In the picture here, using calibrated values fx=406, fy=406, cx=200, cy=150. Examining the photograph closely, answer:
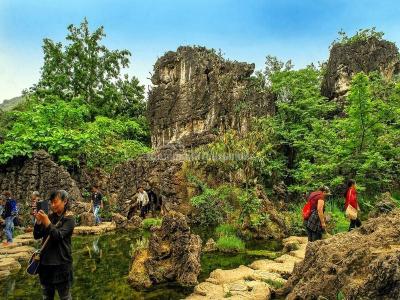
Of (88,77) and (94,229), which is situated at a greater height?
(88,77)

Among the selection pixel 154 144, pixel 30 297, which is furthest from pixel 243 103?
pixel 30 297

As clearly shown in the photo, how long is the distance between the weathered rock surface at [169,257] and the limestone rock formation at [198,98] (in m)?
17.5

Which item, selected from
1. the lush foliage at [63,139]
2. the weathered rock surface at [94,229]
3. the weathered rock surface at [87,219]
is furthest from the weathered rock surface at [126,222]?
the lush foliage at [63,139]

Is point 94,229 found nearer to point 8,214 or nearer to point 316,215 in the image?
point 8,214

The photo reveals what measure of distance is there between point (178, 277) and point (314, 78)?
21.4 m

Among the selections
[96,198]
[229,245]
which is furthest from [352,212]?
[96,198]

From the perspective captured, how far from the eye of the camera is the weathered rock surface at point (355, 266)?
Result: 4926 mm

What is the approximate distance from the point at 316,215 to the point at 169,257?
3600 mm

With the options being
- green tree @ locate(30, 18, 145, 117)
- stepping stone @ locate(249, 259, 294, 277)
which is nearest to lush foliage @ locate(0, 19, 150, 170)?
green tree @ locate(30, 18, 145, 117)

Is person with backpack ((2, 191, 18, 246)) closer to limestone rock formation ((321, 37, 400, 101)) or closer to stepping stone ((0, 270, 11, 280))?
stepping stone ((0, 270, 11, 280))

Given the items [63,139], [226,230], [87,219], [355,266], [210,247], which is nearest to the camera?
[355,266]

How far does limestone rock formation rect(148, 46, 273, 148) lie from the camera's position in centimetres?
2872

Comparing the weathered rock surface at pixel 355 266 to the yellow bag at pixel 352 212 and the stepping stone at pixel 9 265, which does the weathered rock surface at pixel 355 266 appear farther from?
the stepping stone at pixel 9 265

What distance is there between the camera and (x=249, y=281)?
8.34 m
